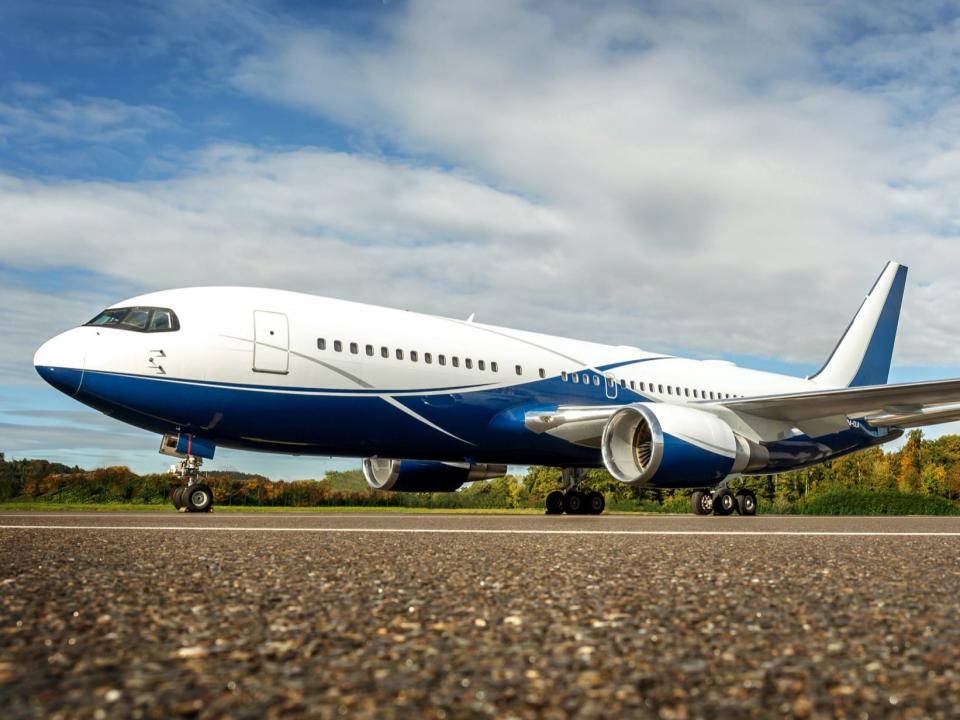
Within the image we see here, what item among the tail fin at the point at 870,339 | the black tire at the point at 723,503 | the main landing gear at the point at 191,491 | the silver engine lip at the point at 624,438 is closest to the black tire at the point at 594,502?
the black tire at the point at 723,503

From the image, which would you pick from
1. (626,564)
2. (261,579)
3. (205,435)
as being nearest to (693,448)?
(205,435)

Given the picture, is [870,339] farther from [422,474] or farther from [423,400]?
[423,400]

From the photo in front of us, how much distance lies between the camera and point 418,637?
6.12 feet

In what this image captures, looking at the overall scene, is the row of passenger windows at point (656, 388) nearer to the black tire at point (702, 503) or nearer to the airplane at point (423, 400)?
Result: the airplane at point (423, 400)

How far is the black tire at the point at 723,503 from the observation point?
1431 centimetres

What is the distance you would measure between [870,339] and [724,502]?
966cm

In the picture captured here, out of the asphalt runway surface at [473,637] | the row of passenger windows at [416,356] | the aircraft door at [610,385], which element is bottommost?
the asphalt runway surface at [473,637]

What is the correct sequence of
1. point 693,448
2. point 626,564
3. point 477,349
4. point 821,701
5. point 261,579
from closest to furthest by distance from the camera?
point 821,701, point 261,579, point 626,564, point 693,448, point 477,349

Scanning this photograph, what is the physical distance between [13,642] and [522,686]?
1.19 m

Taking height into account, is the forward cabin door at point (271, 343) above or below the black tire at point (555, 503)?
above

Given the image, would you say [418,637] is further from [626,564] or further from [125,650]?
[626,564]

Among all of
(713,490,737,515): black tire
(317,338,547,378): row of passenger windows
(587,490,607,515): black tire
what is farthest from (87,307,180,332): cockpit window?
(713,490,737,515): black tire

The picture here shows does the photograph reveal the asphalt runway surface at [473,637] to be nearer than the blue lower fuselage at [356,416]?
Yes

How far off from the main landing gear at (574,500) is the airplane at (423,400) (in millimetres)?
34
